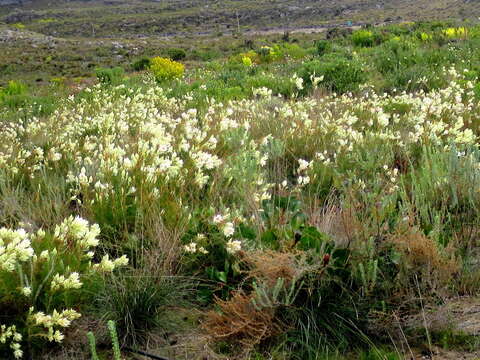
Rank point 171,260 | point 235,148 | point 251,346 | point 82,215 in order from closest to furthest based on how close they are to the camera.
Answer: point 251,346 < point 171,260 < point 82,215 < point 235,148

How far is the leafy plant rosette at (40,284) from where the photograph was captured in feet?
6.82

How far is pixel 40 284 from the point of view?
7.35ft

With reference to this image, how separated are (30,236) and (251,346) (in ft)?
4.08

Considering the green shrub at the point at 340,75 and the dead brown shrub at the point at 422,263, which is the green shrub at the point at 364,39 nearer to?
the green shrub at the point at 340,75

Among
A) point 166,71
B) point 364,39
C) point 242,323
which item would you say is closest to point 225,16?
point 364,39

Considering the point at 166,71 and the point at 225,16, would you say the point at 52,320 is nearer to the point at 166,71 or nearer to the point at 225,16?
the point at 166,71

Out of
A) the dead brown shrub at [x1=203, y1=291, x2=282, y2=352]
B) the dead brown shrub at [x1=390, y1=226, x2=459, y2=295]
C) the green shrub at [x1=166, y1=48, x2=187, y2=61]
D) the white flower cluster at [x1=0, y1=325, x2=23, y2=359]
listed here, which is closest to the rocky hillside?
the green shrub at [x1=166, y1=48, x2=187, y2=61]

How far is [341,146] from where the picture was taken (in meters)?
4.33

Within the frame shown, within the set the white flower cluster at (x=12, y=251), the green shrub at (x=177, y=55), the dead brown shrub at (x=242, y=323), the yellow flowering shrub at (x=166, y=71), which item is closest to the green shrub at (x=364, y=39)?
the yellow flowering shrub at (x=166, y=71)

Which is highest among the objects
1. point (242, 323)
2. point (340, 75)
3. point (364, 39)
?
point (364, 39)

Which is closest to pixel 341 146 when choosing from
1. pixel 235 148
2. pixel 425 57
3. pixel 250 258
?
pixel 235 148

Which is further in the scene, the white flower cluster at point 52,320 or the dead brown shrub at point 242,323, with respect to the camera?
the dead brown shrub at point 242,323

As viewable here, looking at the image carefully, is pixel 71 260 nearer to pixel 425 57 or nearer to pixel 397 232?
pixel 397 232

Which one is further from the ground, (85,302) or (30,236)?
(30,236)
